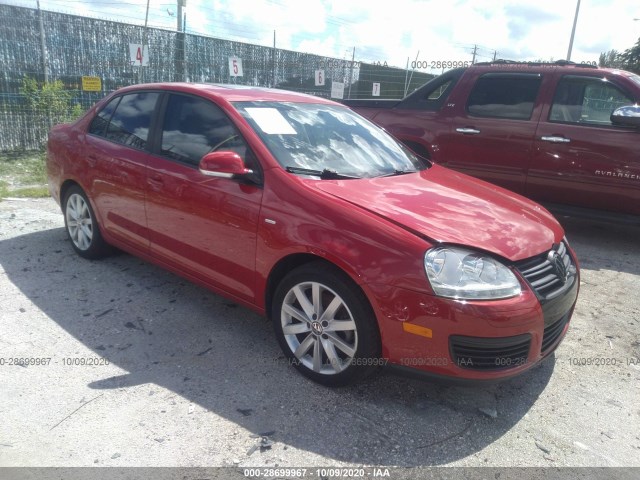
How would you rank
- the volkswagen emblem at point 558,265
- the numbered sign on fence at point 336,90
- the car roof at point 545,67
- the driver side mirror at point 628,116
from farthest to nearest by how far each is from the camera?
the numbered sign on fence at point 336,90 → the car roof at point 545,67 → the driver side mirror at point 628,116 → the volkswagen emblem at point 558,265

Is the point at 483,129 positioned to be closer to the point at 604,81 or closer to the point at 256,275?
the point at 604,81

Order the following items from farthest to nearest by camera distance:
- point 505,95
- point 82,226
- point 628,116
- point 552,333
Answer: point 505,95 < point 628,116 < point 82,226 < point 552,333

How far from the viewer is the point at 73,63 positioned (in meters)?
9.65

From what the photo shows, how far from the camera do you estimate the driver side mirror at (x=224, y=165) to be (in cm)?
303

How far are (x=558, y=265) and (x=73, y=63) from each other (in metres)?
9.69

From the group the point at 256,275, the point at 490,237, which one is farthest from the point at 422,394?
the point at 256,275

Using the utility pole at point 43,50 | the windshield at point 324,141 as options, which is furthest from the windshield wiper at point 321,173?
the utility pole at point 43,50

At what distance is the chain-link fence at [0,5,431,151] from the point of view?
8.92 m

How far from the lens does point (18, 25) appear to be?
8805 mm

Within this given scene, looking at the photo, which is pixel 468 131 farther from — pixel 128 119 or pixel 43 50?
pixel 43 50

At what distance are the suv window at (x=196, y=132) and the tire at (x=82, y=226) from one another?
1.29 metres

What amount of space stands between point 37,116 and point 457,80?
7.48m

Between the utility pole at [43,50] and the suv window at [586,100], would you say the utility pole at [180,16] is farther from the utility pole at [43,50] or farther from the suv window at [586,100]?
the suv window at [586,100]

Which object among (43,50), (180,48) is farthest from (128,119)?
(180,48)
